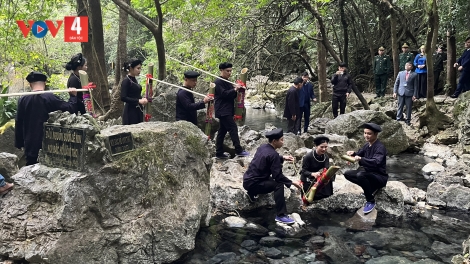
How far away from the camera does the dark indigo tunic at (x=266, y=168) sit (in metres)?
6.56

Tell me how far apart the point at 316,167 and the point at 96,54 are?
810 centimetres

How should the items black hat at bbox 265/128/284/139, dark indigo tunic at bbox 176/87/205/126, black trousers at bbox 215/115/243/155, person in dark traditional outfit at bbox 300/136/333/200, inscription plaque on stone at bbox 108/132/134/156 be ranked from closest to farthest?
1. inscription plaque on stone at bbox 108/132/134/156
2. black hat at bbox 265/128/284/139
3. person in dark traditional outfit at bbox 300/136/333/200
4. dark indigo tunic at bbox 176/87/205/126
5. black trousers at bbox 215/115/243/155

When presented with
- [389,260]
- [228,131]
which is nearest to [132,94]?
[228,131]

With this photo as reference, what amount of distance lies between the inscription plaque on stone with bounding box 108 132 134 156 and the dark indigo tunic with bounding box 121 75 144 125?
2665 mm

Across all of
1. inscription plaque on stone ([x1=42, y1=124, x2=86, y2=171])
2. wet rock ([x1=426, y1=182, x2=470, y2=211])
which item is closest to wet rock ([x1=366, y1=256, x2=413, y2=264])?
wet rock ([x1=426, y1=182, x2=470, y2=211])

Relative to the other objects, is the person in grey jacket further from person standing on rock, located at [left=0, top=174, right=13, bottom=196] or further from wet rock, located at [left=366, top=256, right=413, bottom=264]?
person standing on rock, located at [left=0, top=174, right=13, bottom=196]

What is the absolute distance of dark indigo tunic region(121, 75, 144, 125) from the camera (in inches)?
305

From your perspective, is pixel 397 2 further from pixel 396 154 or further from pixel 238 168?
pixel 238 168

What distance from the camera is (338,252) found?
5.60 metres

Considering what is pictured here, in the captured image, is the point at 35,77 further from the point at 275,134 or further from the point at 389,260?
the point at 389,260

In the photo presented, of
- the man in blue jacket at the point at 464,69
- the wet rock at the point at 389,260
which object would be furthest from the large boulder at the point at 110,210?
the man in blue jacket at the point at 464,69

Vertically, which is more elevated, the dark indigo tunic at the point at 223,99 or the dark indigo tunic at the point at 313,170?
the dark indigo tunic at the point at 223,99

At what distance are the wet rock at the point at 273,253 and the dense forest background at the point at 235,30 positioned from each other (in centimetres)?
770

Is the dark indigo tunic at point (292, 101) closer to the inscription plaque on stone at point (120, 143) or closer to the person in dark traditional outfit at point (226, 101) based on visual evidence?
the person in dark traditional outfit at point (226, 101)
